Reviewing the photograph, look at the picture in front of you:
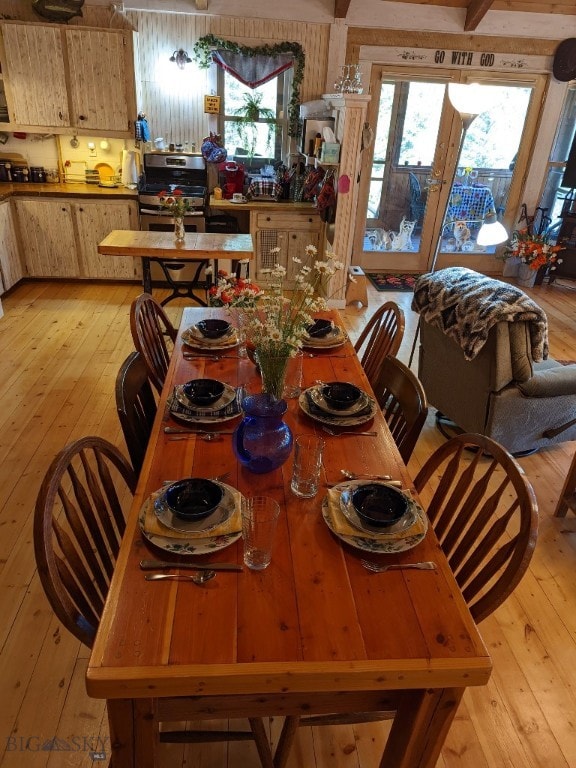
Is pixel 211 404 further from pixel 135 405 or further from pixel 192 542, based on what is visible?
pixel 192 542

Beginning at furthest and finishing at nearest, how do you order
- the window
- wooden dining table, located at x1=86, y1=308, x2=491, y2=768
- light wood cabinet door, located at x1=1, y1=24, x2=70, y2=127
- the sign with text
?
the window → the sign with text → light wood cabinet door, located at x1=1, y1=24, x2=70, y2=127 → wooden dining table, located at x1=86, y1=308, x2=491, y2=768

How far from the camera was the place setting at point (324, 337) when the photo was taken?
7.98ft

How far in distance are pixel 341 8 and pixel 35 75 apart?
290cm

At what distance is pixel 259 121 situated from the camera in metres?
5.73

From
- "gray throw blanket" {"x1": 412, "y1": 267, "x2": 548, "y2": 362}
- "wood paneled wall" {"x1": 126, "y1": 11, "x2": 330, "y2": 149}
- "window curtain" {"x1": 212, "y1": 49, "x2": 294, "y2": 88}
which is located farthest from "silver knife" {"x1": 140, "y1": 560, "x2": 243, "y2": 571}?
"window curtain" {"x1": 212, "y1": 49, "x2": 294, "y2": 88}

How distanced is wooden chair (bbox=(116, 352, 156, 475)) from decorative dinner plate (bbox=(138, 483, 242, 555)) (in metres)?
0.49

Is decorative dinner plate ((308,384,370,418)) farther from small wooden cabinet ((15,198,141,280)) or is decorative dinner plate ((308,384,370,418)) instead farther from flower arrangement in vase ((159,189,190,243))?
small wooden cabinet ((15,198,141,280))

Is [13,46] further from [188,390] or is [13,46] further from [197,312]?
[188,390]

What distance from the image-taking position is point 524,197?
639 centimetres

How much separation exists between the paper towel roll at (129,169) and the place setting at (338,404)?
4365mm

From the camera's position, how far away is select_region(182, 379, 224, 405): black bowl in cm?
188

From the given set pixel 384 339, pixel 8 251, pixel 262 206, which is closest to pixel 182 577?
pixel 384 339

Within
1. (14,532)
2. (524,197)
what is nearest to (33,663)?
(14,532)

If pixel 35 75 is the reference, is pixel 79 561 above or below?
below
